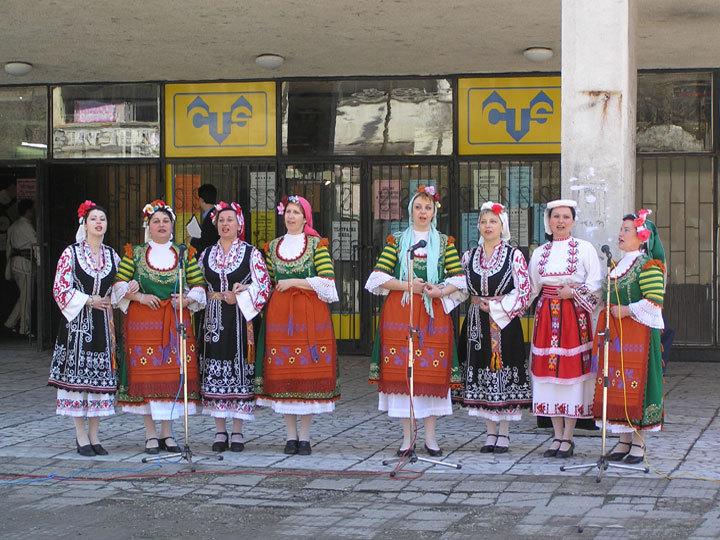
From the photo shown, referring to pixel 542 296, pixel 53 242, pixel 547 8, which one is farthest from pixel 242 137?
pixel 542 296

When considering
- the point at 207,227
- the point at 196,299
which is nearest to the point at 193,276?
the point at 196,299

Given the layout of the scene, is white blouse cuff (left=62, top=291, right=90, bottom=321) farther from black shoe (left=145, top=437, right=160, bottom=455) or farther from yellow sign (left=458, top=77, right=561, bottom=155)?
yellow sign (left=458, top=77, right=561, bottom=155)

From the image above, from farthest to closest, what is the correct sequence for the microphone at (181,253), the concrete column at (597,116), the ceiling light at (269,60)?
the ceiling light at (269,60), the concrete column at (597,116), the microphone at (181,253)

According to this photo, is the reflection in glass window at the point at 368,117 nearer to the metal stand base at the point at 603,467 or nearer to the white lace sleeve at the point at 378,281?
the white lace sleeve at the point at 378,281

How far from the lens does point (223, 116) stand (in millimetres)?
12391

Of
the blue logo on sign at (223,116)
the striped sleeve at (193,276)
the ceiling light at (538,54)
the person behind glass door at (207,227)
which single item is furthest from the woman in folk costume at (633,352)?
the blue logo on sign at (223,116)

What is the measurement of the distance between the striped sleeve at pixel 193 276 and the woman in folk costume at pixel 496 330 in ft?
6.01

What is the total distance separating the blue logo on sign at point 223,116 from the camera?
12352 mm

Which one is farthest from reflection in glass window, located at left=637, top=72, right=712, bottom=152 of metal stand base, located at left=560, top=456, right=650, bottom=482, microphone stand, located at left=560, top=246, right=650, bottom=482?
metal stand base, located at left=560, top=456, right=650, bottom=482

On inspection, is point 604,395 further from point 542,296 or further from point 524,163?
point 524,163

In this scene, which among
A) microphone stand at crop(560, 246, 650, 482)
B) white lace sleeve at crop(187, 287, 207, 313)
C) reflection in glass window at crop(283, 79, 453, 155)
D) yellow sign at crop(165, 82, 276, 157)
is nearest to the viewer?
microphone stand at crop(560, 246, 650, 482)

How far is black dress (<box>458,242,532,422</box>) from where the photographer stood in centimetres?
702

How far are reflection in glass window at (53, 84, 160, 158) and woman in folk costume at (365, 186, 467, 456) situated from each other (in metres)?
6.20

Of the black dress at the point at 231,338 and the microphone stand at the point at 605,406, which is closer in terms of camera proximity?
the microphone stand at the point at 605,406
